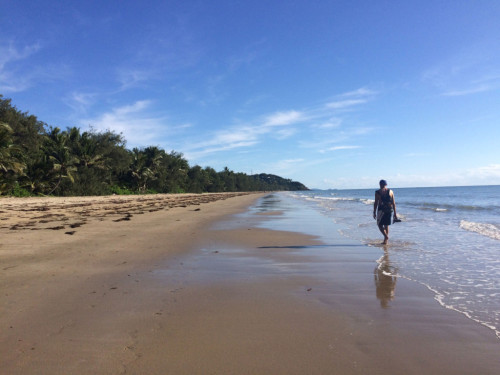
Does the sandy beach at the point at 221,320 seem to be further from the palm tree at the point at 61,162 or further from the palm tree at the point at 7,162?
the palm tree at the point at 61,162

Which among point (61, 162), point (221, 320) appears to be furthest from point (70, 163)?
point (221, 320)

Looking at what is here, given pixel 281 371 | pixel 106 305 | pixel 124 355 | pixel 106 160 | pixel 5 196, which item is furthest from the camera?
pixel 106 160

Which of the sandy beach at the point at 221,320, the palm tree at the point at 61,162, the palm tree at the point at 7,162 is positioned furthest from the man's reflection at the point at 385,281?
the palm tree at the point at 61,162

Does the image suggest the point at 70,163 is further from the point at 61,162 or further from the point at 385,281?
the point at 385,281

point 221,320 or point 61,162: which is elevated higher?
point 61,162

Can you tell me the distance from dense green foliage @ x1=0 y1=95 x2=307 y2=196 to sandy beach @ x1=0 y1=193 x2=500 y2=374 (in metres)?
28.1

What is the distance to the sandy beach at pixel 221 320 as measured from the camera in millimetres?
2605

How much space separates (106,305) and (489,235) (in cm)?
1218

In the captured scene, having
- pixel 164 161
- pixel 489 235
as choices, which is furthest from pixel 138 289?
pixel 164 161

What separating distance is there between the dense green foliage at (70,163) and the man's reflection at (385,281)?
30697 millimetres

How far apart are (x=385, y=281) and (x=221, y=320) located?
3.10 meters

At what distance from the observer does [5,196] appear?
29625mm

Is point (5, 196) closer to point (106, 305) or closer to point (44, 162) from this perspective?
point (44, 162)

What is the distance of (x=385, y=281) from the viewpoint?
206 inches
